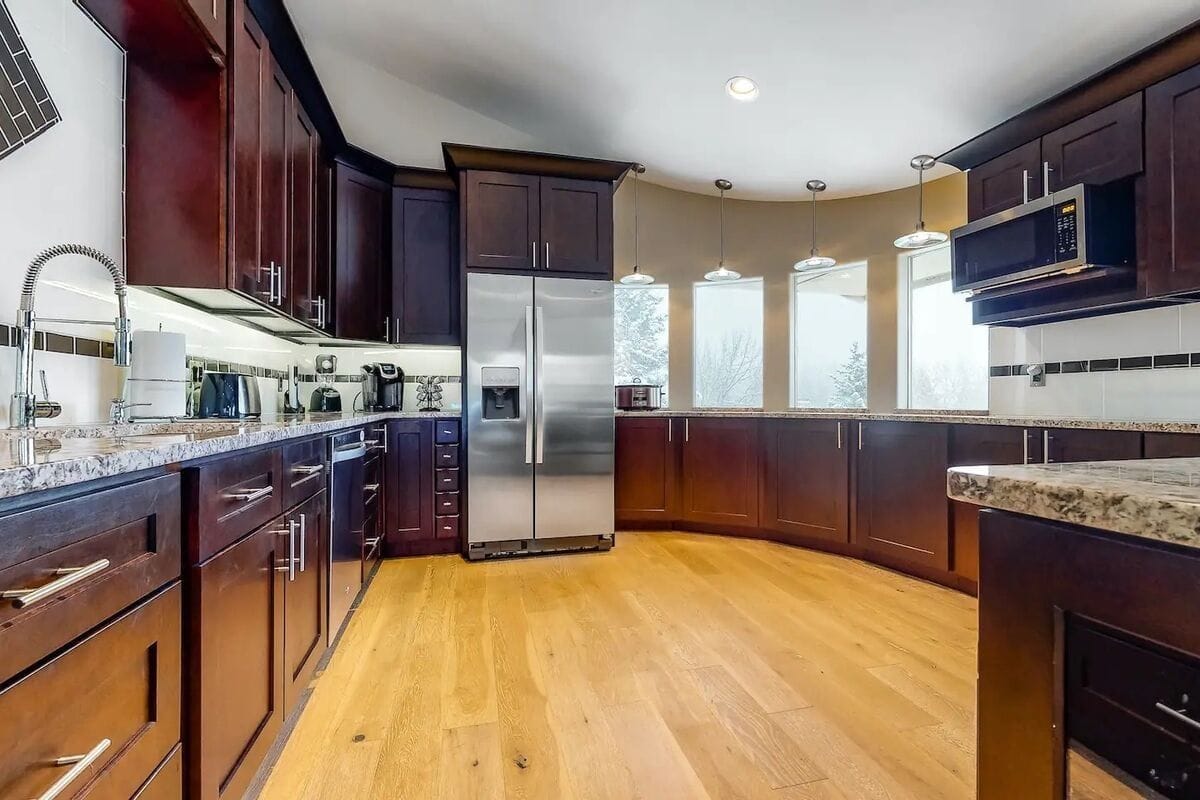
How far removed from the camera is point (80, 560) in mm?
728

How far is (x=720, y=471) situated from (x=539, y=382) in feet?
4.76

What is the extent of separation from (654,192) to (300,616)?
3908 millimetres

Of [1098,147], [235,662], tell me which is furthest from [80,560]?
[1098,147]

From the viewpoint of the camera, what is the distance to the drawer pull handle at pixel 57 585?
612 mm

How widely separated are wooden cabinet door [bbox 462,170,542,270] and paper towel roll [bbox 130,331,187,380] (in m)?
1.81

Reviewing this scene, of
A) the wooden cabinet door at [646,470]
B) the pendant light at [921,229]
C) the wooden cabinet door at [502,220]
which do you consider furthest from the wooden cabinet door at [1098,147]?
the wooden cabinet door at [502,220]

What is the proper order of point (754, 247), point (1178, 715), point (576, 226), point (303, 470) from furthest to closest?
point (754, 247)
point (576, 226)
point (303, 470)
point (1178, 715)

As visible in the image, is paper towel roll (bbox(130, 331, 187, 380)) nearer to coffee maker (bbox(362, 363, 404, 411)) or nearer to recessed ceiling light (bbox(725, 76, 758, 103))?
coffee maker (bbox(362, 363, 404, 411))

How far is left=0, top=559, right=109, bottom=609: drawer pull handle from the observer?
2.01 ft

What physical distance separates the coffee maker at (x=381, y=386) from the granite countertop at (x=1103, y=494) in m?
3.47

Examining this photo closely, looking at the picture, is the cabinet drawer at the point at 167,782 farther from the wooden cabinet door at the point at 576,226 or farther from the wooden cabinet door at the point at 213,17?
the wooden cabinet door at the point at 576,226

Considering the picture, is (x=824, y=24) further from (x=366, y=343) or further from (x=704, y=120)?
(x=366, y=343)

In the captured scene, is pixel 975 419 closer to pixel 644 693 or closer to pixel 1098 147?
pixel 1098 147

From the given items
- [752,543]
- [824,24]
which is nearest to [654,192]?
[824,24]
